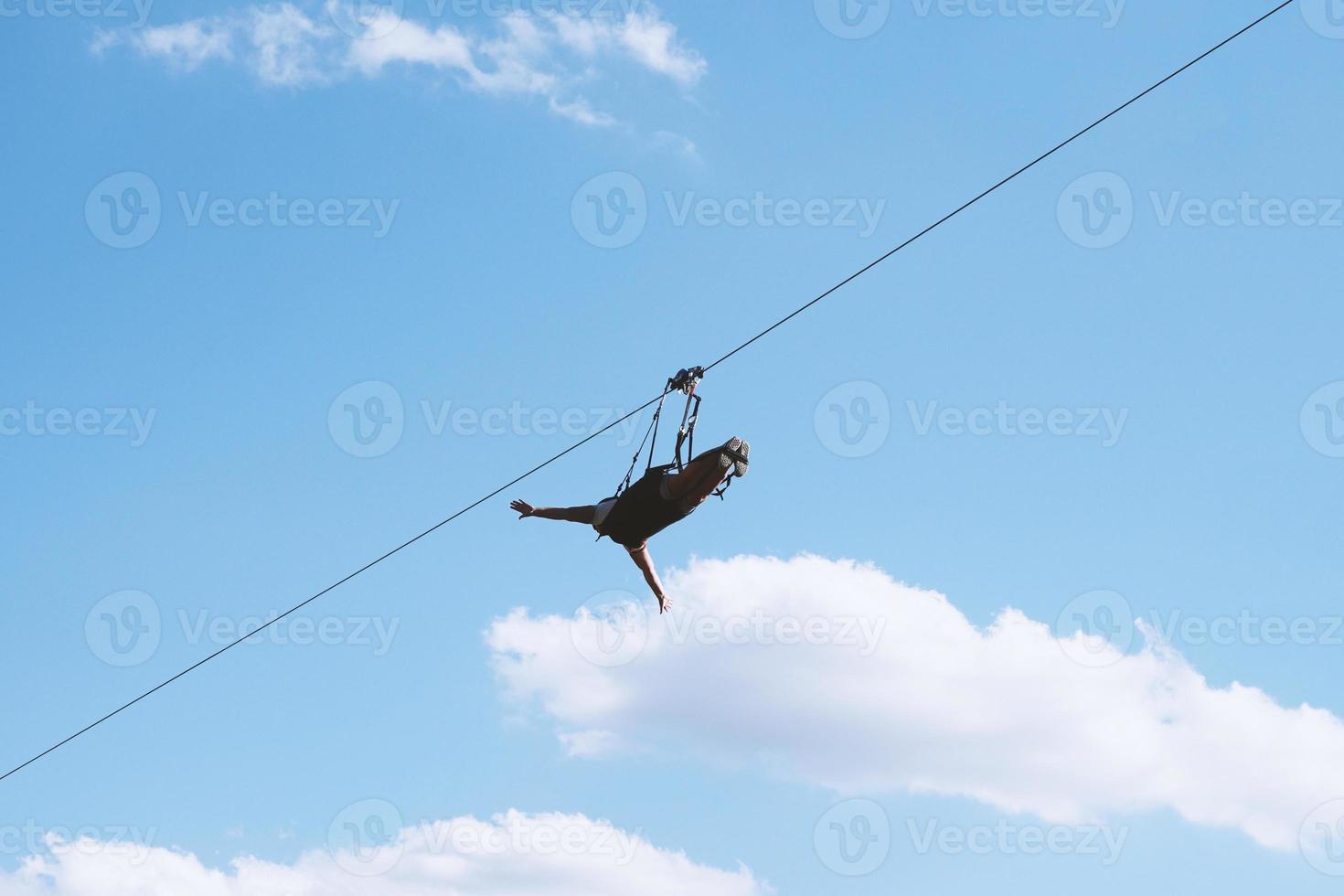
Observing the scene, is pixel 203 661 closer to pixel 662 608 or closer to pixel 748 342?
pixel 662 608

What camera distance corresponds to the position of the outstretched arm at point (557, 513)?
1489cm

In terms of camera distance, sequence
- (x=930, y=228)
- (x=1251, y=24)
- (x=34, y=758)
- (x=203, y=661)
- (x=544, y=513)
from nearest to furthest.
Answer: (x=1251, y=24) < (x=930, y=228) < (x=544, y=513) < (x=203, y=661) < (x=34, y=758)

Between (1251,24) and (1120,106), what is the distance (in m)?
1.12

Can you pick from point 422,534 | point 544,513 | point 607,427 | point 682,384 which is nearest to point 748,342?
point 682,384

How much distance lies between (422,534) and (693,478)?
348 centimetres

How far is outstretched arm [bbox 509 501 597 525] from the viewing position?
14.9 meters

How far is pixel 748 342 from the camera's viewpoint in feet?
44.8

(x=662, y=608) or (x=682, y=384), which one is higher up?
(x=682, y=384)

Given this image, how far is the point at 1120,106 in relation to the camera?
40.3 feet

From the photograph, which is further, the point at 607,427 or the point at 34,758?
the point at 34,758

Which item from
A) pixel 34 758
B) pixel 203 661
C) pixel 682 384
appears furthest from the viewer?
pixel 34 758

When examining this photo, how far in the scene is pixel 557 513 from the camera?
49.4 ft

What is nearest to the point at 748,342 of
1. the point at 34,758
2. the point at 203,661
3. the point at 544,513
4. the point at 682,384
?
the point at 682,384

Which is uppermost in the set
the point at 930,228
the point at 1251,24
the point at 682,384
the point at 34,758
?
the point at 1251,24
